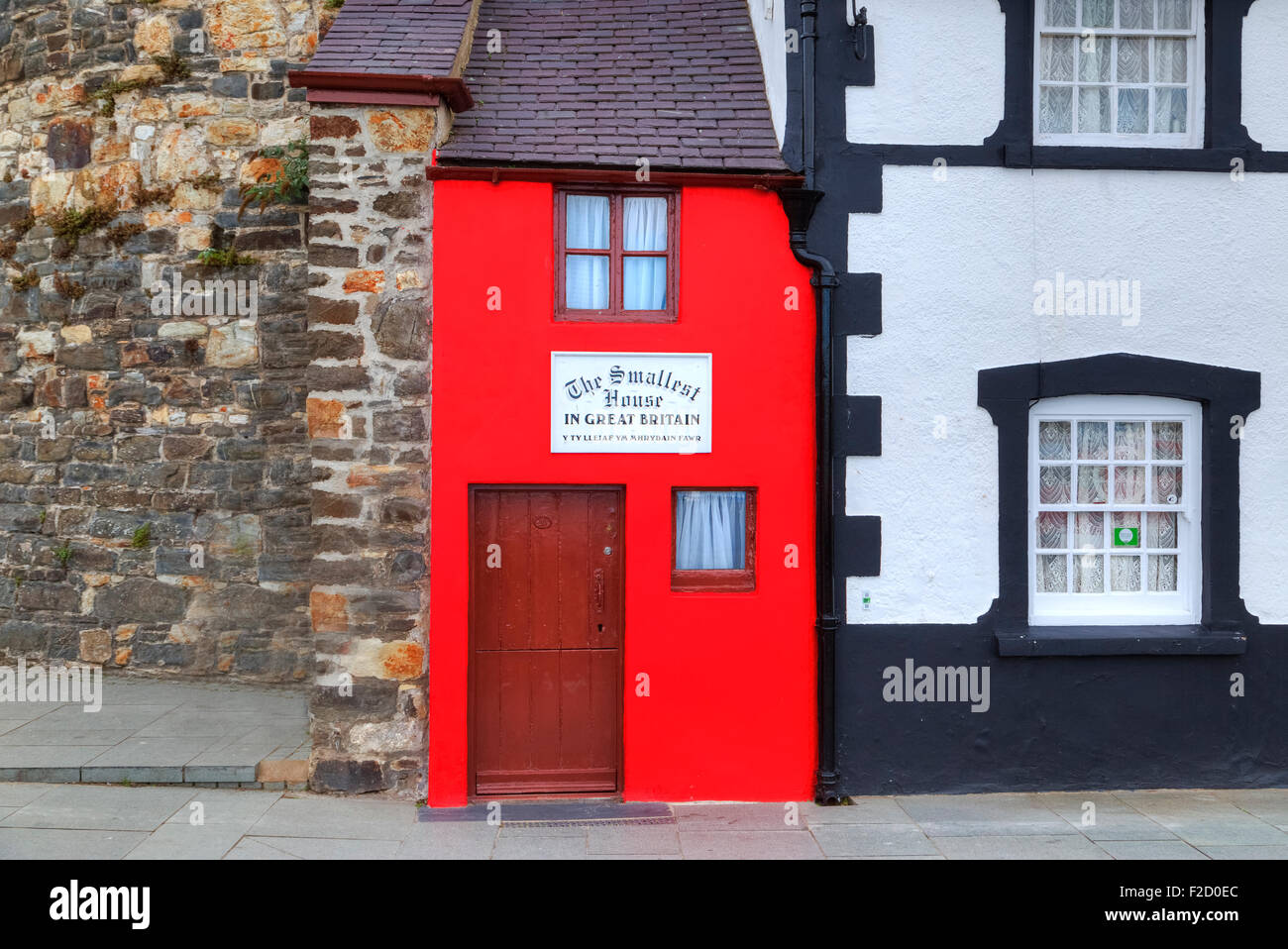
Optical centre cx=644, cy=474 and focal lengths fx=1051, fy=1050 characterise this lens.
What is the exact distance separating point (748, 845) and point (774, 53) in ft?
17.2

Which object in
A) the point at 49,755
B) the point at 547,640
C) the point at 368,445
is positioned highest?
the point at 368,445

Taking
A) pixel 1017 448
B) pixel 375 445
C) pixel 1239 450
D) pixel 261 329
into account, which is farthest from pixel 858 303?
pixel 261 329

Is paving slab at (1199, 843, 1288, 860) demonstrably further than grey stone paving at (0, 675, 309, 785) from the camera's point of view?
No

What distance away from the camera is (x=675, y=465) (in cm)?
688

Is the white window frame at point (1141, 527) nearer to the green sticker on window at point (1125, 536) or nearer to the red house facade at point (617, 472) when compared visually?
the green sticker on window at point (1125, 536)

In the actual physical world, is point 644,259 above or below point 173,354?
above

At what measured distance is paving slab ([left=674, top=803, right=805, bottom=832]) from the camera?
6.42 m

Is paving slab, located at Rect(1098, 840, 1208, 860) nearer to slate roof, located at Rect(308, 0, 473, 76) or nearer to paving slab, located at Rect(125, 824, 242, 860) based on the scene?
paving slab, located at Rect(125, 824, 242, 860)

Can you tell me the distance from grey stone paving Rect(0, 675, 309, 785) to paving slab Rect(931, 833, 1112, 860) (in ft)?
13.8

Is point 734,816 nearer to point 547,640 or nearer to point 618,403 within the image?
point 547,640

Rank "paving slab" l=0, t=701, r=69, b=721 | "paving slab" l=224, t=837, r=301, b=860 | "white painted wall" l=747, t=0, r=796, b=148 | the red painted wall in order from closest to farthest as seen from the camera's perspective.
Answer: "paving slab" l=224, t=837, r=301, b=860
the red painted wall
"white painted wall" l=747, t=0, r=796, b=148
"paving slab" l=0, t=701, r=69, b=721

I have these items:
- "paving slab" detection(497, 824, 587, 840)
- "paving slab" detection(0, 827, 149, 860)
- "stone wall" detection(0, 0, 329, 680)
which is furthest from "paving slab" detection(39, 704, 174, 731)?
"paving slab" detection(497, 824, 587, 840)

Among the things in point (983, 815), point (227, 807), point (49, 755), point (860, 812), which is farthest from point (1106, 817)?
point (49, 755)

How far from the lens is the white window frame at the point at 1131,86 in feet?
23.2
